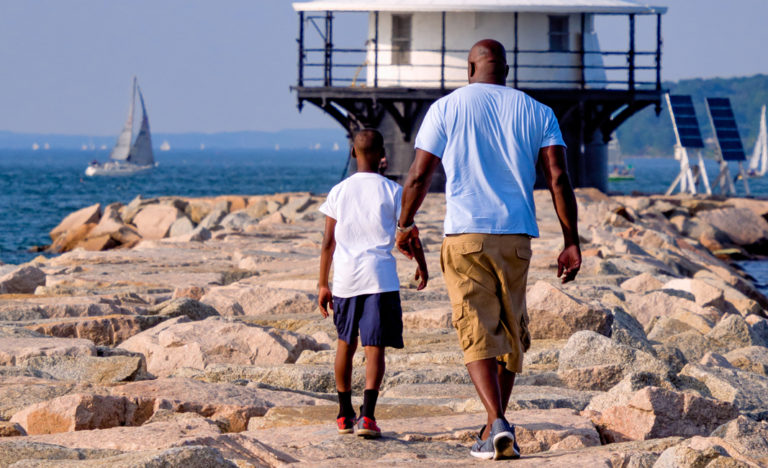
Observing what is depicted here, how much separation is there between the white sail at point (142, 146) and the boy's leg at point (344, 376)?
89.6 m

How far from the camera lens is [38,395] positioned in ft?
16.3

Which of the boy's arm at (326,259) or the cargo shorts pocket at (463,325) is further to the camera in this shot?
the boy's arm at (326,259)

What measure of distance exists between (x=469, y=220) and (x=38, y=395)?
213cm

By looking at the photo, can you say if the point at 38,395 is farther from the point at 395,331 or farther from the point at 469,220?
the point at 469,220

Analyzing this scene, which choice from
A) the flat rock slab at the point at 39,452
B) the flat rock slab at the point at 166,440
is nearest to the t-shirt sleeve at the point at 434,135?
the flat rock slab at the point at 166,440

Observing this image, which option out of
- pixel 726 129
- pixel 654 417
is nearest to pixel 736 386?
pixel 654 417

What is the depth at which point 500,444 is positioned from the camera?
155 inches

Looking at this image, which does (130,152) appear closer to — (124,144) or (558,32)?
(124,144)

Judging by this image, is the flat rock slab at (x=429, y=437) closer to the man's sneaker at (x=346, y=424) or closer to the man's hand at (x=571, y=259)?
the man's sneaker at (x=346, y=424)

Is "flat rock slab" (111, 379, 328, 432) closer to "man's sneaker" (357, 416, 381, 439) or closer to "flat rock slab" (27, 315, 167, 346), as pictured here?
"man's sneaker" (357, 416, 381, 439)

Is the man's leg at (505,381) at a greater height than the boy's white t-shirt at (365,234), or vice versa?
the boy's white t-shirt at (365,234)

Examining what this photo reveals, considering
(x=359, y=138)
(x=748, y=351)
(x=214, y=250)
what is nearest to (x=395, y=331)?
(x=359, y=138)

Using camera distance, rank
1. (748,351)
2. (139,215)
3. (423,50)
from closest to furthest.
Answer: (748,351)
(423,50)
(139,215)

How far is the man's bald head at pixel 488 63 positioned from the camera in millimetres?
4355
